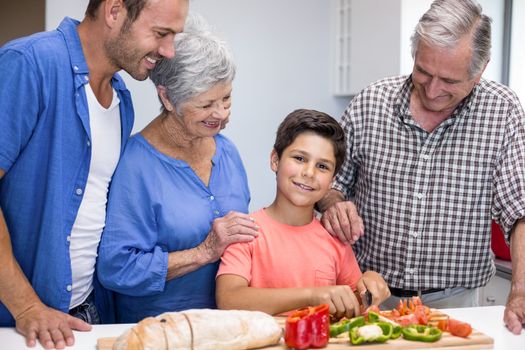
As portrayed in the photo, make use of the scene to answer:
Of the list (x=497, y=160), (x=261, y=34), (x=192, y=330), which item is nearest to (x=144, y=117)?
(x=261, y=34)

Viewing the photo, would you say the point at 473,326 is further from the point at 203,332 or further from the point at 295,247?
the point at 203,332

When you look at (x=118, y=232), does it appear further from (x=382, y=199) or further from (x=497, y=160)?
(x=497, y=160)

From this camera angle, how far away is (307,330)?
1.18 m

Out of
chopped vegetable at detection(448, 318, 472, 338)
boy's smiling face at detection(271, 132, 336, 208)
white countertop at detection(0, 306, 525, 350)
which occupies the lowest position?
white countertop at detection(0, 306, 525, 350)

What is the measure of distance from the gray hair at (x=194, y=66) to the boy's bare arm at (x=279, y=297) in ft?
1.38

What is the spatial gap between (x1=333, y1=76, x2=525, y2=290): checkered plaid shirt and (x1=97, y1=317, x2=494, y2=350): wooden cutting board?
0.50 meters

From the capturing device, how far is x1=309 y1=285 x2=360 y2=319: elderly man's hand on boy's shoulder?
1.34 meters

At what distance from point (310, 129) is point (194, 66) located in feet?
1.08

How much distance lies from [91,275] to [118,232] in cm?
14

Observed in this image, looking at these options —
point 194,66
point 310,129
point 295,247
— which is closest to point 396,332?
point 295,247

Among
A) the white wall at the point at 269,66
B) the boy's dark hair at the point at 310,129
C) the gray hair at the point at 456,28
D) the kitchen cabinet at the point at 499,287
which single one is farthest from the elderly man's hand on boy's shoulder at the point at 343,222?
the white wall at the point at 269,66

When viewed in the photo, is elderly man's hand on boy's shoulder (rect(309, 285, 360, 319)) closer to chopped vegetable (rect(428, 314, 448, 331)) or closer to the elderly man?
chopped vegetable (rect(428, 314, 448, 331))

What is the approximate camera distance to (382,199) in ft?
5.94

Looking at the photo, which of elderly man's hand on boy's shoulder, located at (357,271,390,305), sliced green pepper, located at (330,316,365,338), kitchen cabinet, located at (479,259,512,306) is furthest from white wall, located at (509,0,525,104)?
sliced green pepper, located at (330,316,365,338)
